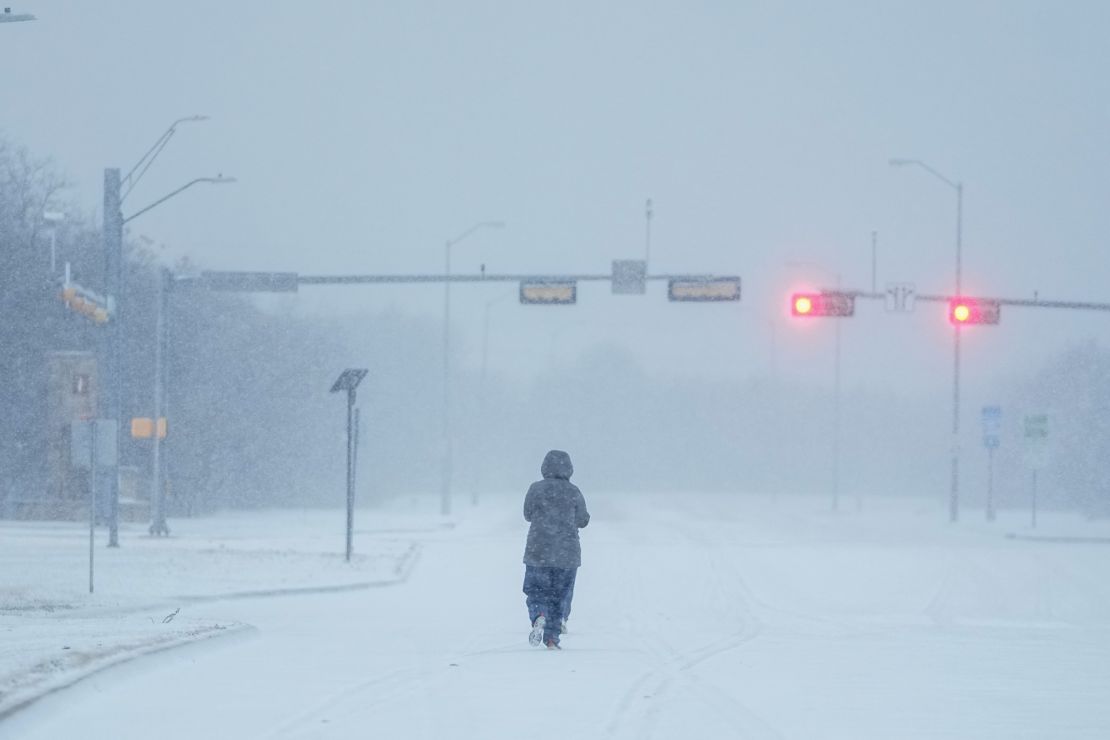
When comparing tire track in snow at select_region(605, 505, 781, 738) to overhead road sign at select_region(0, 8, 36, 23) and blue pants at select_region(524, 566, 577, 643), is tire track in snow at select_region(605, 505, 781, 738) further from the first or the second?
overhead road sign at select_region(0, 8, 36, 23)

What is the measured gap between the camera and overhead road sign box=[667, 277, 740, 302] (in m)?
31.9

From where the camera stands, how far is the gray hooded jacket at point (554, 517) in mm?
13992

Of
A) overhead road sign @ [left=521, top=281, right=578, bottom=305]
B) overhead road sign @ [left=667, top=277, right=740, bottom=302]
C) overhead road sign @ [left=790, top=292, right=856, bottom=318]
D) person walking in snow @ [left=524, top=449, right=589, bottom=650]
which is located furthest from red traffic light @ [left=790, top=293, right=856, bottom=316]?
person walking in snow @ [left=524, top=449, right=589, bottom=650]

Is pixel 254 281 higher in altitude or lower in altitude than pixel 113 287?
higher

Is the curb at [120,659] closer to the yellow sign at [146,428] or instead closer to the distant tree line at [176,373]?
the yellow sign at [146,428]

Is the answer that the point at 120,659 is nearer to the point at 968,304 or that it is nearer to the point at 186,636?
the point at 186,636

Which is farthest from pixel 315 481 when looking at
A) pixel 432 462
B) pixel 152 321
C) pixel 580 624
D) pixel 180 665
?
pixel 180 665

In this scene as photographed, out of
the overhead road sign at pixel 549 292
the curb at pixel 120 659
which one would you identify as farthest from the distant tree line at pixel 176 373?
the curb at pixel 120 659

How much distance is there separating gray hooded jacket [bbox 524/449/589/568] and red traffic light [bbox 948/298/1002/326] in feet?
74.3

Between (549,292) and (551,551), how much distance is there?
18.4 metres

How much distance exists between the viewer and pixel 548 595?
1405 cm

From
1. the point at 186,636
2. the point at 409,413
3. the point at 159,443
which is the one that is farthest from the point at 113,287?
the point at 409,413

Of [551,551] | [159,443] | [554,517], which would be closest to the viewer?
[551,551]

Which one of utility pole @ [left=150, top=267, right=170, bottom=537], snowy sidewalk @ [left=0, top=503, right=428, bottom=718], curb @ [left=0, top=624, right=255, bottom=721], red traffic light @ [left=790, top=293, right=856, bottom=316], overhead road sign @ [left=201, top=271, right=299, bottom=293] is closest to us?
curb @ [left=0, top=624, right=255, bottom=721]
